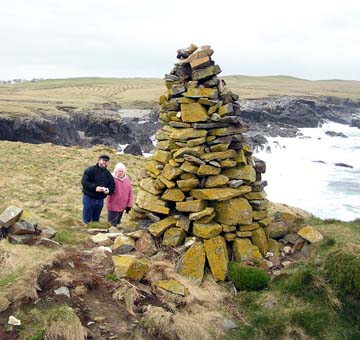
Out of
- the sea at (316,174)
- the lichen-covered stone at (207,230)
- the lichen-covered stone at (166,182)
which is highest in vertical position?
the lichen-covered stone at (166,182)

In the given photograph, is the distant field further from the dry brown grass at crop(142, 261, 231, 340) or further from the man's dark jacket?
the dry brown grass at crop(142, 261, 231, 340)

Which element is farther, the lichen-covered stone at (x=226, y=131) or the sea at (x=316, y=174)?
the sea at (x=316, y=174)

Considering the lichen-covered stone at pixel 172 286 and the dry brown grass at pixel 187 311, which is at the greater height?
the lichen-covered stone at pixel 172 286

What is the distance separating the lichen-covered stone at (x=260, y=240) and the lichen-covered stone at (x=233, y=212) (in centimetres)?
44

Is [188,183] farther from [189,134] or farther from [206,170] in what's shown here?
[189,134]

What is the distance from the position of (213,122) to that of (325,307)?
466 cm

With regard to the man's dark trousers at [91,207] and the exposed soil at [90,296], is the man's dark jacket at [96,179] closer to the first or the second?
the man's dark trousers at [91,207]

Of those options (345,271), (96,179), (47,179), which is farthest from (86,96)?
(345,271)

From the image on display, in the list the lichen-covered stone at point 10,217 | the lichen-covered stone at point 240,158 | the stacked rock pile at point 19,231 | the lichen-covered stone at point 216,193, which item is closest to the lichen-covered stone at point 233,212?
the lichen-covered stone at point 216,193

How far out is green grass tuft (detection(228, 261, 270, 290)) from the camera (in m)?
8.84

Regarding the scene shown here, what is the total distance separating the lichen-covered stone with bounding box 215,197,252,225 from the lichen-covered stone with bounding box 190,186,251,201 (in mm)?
172

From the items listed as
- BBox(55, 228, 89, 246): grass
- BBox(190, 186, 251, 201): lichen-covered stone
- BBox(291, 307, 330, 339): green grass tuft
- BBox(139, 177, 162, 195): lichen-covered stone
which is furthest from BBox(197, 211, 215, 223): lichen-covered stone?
BBox(55, 228, 89, 246): grass

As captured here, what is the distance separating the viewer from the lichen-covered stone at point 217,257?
9180 mm

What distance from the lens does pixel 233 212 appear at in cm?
976
